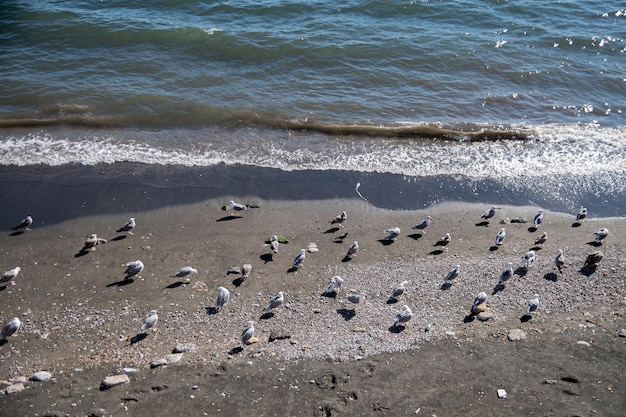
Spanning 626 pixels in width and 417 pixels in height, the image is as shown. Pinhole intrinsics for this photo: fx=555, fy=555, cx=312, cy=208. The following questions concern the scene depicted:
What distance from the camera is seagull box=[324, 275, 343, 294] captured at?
1204 cm

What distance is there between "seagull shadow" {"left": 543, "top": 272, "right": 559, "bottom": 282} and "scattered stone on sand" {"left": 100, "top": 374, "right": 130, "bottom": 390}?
9269mm

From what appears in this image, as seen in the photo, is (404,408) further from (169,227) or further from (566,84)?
(566,84)

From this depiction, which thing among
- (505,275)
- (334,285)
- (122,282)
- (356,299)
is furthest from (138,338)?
(505,275)

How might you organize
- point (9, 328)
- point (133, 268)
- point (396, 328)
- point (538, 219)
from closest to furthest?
point (9, 328)
point (396, 328)
point (133, 268)
point (538, 219)

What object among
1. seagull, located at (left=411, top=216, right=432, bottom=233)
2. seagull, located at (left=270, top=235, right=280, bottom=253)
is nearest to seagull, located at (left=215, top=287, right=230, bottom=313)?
seagull, located at (left=270, top=235, right=280, bottom=253)

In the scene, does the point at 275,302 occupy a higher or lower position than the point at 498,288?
higher

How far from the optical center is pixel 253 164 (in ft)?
57.2

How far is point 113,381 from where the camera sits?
977 cm

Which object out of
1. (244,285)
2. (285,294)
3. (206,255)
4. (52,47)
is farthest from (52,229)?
(52,47)

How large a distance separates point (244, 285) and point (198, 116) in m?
9.53

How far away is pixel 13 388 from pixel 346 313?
6282mm

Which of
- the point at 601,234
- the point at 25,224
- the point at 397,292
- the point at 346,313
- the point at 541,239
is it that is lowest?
the point at 346,313

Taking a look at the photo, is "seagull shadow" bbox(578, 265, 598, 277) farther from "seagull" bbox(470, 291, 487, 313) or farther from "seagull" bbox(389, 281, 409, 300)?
"seagull" bbox(389, 281, 409, 300)

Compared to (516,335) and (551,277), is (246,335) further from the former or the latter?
(551,277)
